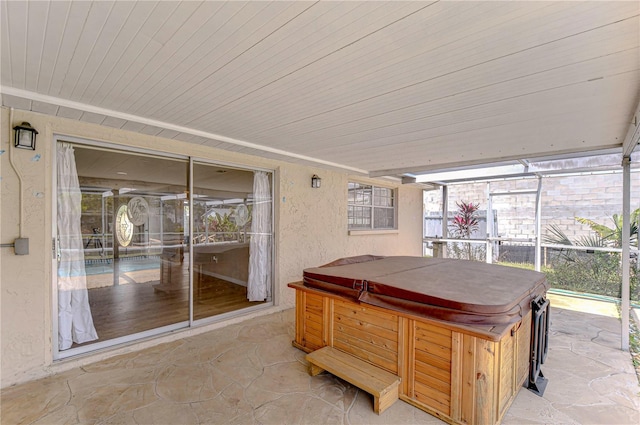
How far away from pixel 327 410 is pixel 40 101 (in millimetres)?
3507

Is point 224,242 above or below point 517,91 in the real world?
below

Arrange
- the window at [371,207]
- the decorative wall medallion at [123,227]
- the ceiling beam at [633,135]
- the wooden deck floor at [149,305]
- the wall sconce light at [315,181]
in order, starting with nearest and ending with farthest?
the ceiling beam at [633,135]
the wooden deck floor at [149,305]
the decorative wall medallion at [123,227]
the wall sconce light at [315,181]
the window at [371,207]

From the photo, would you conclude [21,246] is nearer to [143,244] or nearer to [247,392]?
[143,244]

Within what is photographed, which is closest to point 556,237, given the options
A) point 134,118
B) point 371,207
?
point 371,207

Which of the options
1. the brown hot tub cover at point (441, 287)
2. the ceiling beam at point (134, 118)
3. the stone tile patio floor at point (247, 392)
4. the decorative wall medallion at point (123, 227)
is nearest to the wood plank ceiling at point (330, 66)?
the ceiling beam at point (134, 118)

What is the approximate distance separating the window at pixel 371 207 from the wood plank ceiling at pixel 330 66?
3008 millimetres

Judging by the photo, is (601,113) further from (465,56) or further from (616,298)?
(616,298)

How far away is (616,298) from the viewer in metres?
5.48

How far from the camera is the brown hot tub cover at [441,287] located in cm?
212

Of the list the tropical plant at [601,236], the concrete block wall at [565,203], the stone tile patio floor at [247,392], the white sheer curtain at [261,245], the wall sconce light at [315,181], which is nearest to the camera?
the stone tile patio floor at [247,392]

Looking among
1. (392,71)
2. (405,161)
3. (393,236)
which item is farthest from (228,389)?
(393,236)

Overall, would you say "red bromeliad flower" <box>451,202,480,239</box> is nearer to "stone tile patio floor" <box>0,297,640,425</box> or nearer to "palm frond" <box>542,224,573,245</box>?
"palm frond" <box>542,224,573,245</box>

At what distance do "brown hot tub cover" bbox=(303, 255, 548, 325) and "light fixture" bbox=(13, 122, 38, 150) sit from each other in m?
2.91

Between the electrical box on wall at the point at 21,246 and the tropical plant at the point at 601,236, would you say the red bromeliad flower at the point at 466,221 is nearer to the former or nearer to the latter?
the tropical plant at the point at 601,236
